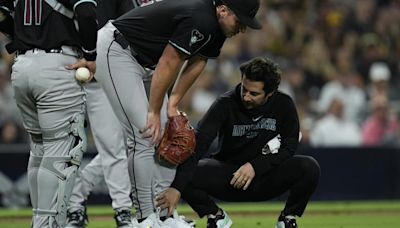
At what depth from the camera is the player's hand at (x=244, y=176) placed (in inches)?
263

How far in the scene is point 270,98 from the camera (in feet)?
22.5

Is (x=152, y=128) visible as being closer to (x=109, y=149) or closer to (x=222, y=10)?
(x=222, y=10)

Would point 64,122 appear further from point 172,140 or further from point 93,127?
point 93,127

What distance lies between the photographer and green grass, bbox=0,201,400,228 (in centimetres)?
829

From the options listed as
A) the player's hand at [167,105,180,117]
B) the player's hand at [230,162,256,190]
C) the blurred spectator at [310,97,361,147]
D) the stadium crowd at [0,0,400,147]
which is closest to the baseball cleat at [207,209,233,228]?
the player's hand at [230,162,256,190]

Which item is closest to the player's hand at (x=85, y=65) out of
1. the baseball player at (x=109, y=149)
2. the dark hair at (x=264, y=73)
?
the dark hair at (x=264, y=73)

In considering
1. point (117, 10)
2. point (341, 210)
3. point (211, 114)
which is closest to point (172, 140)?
point (211, 114)

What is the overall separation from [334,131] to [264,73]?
284 inches

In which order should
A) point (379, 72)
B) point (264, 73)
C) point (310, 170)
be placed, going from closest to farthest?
point (264, 73)
point (310, 170)
point (379, 72)

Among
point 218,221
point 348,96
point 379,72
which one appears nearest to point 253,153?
point 218,221

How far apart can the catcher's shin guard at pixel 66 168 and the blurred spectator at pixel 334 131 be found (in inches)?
308

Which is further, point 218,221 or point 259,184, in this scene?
point 259,184

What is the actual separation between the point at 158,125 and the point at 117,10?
176 centimetres

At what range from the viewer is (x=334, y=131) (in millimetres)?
13602
